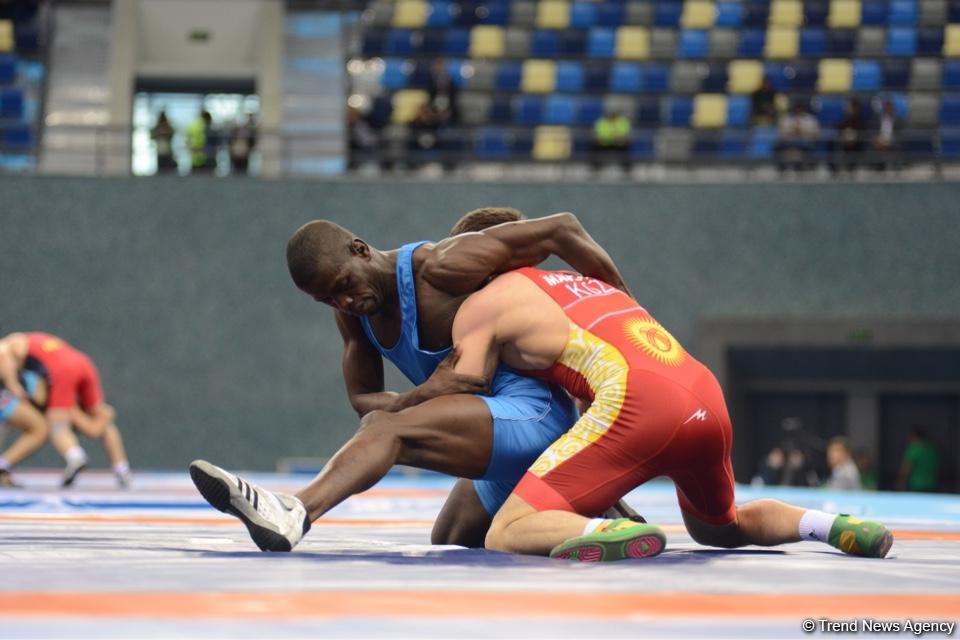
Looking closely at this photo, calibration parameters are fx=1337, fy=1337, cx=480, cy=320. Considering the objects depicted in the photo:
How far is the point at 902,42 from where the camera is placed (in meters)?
14.1

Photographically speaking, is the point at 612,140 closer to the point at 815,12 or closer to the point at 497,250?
the point at 815,12

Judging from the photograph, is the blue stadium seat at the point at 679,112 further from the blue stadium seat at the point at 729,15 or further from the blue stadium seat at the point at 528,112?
the blue stadium seat at the point at 729,15

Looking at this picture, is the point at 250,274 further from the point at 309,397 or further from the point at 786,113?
the point at 786,113

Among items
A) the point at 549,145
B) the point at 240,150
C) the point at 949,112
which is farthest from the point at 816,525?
the point at 949,112

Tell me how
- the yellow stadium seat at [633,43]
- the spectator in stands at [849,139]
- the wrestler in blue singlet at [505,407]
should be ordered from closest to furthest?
the wrestler in blue singlet at [505,407]
the spectator in stands at [849,139]
the yellow stadium seat at [633,43]

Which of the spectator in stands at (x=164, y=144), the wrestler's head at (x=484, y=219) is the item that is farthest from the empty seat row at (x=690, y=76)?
the wrestler's head at (x=484, y=219)

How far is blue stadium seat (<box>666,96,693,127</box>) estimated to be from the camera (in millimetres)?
13312

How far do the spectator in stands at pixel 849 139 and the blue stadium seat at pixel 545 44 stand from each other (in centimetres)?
350

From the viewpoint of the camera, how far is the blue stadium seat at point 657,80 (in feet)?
45.3

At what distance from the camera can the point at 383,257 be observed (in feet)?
10.1

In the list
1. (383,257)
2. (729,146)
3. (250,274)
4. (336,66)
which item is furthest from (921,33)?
(383,257)

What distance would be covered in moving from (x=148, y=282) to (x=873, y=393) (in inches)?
254

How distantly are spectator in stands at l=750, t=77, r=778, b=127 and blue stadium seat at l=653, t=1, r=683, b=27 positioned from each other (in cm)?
214

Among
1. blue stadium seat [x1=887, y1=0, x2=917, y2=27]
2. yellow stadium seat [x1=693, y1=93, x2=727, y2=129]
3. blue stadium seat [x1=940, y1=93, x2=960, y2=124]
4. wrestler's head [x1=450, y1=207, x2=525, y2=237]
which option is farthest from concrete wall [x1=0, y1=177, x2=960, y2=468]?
wrestler's head [x1=450, y1=207, x2=525, y2=237]
